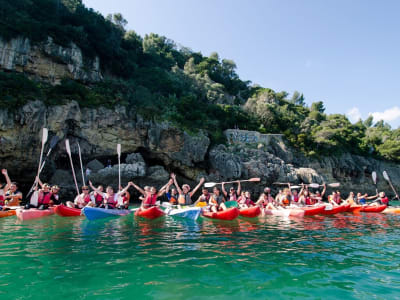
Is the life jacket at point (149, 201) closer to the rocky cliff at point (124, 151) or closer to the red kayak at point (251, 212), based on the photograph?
the red kayak at point (251, 212)

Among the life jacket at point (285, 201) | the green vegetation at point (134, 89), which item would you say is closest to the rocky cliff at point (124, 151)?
the green vegetation at point (134, 89)

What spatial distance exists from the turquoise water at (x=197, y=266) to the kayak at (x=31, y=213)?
9.11 ft

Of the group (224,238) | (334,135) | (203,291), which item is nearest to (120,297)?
(203,291)

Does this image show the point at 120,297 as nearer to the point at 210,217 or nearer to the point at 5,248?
the point at 5,248

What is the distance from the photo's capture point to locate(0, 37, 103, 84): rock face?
22.0 m

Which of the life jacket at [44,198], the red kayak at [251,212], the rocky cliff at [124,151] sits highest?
the rocky cliff at [124,151]

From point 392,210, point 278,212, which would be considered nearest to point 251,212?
point 278,212

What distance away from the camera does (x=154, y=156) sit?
2597 cm

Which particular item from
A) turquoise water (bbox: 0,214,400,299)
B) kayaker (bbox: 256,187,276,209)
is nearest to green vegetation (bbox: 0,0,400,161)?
kayaker (bbox: 256,187,276,209)

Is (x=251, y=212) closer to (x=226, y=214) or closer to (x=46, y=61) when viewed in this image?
(x=226, y=214)

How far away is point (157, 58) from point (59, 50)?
24.9 metres

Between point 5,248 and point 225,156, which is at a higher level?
point 225,156

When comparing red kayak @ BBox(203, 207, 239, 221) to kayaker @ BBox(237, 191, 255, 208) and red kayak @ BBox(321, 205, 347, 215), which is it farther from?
red kayak @ BBox(321, 205, 347, 215)

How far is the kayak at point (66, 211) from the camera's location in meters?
10.1
